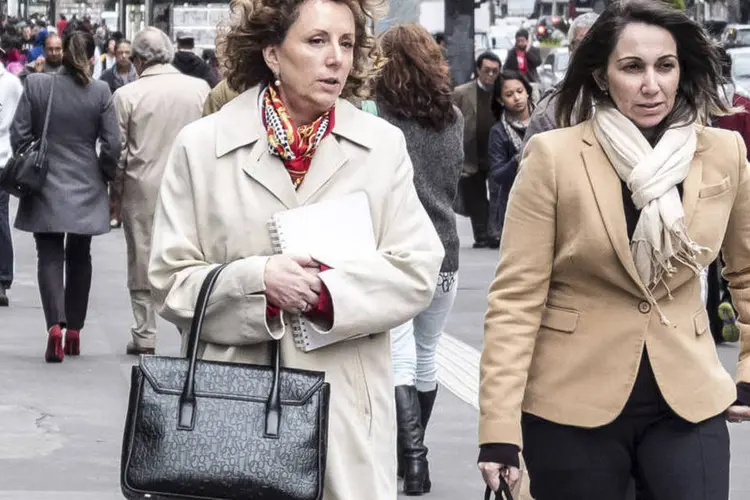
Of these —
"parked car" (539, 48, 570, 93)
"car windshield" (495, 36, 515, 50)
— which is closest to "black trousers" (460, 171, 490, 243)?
"parked car" (539, 48, 570, 93)

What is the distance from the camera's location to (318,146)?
4.08 meters

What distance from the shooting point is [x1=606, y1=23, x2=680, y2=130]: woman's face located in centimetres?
417

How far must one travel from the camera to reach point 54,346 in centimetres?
1040

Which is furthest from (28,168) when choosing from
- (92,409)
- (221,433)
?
(221,433)

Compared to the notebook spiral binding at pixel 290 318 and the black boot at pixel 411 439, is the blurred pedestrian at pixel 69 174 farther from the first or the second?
the notebook spiral binding at pixel 290 318

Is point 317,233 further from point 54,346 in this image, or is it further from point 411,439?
point 54,346

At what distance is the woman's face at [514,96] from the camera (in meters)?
14.5

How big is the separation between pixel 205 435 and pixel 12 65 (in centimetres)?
2314

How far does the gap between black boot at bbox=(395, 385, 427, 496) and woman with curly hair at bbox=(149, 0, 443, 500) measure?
9.18ft

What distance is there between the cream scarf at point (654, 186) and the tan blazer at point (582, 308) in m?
0.03

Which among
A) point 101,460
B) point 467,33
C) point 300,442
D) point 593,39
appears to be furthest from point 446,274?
point 467,33

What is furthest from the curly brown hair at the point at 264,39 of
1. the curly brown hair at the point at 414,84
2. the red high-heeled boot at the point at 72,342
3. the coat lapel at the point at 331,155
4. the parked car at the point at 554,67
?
the parked car at the point at 554,67

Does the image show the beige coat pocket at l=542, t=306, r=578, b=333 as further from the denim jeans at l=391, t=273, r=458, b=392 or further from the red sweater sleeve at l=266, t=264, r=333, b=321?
the denim jeans at l=391, t=273, r=458, b=392

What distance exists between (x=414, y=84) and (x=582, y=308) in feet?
9.85
